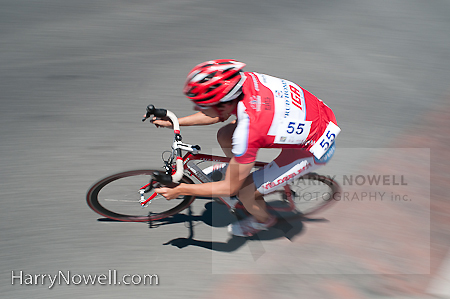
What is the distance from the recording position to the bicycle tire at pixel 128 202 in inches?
135

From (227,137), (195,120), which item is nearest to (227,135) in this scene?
(227,137)

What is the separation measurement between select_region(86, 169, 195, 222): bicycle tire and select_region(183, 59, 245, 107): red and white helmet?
3.75ft

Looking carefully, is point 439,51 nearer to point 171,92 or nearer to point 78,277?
point 171,92

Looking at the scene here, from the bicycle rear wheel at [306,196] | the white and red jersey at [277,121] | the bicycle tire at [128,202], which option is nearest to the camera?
the white and red jersey at [277,121]

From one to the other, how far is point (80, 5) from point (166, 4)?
159 centimetres

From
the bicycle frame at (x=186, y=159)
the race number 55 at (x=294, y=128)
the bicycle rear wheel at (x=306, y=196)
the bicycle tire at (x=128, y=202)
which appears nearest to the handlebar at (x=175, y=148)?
the bicycle frame at (x=186, y=159)

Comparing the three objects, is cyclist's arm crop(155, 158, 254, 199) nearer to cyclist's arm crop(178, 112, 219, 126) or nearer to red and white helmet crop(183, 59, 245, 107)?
red and white helmet crop(183, 59, 245, 107)

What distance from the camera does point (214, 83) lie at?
2.53m

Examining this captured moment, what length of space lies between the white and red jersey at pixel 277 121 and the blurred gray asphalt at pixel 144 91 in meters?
1.27

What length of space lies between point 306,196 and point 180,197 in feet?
4.62

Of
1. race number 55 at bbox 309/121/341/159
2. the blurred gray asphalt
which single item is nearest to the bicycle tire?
the blurred gray asphalt

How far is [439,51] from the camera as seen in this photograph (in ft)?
20.1

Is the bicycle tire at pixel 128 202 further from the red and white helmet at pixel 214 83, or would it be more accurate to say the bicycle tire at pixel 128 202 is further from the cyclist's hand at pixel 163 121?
the red and white helmet at pixel 214 83

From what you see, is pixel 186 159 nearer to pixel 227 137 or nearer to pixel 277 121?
pixel 227 137
